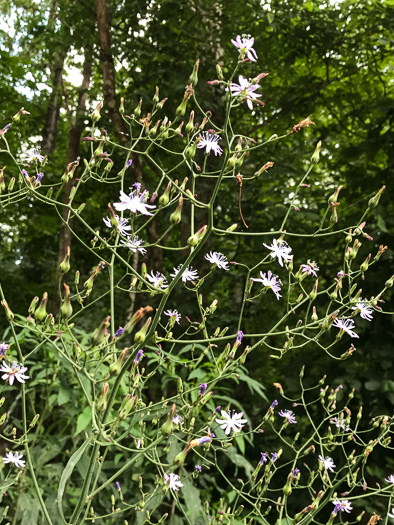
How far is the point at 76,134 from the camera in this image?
4.70 metres

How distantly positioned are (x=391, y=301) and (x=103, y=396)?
2856 mm

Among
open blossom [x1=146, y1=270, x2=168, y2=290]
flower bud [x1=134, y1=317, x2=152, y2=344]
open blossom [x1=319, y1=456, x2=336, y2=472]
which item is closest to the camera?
flower bud [x1=134, y1=317, x2=152, y2=344]

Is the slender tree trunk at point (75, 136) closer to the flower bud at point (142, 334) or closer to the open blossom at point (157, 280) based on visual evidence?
the open blossom at point (157, 280)

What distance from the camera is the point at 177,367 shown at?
10.5 ft

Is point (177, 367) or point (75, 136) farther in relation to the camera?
point (75, 136)

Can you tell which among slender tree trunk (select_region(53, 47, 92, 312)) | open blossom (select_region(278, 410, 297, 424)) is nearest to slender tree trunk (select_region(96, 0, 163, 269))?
slender tree trunk (select_region(53, 47, 92, 312))

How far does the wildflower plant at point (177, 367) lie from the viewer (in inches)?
43.2

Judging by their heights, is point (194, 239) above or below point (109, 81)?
below

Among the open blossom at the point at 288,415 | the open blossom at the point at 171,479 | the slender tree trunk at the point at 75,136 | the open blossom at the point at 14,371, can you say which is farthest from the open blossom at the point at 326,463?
the slender tree trunk at the point at 75,136

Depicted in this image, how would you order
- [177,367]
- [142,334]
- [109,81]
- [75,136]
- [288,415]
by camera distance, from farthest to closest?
[75,136], [109,81], [177,367], [288,415], [142,334]

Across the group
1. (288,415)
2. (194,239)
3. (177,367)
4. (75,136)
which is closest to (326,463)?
(288,415)

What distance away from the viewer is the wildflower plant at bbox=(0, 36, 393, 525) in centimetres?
110

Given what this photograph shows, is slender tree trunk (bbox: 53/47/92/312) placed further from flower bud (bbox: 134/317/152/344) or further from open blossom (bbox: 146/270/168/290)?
flower bud (bbox: 134/317/152/344)

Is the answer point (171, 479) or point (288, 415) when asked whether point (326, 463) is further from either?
point (171, 479)
